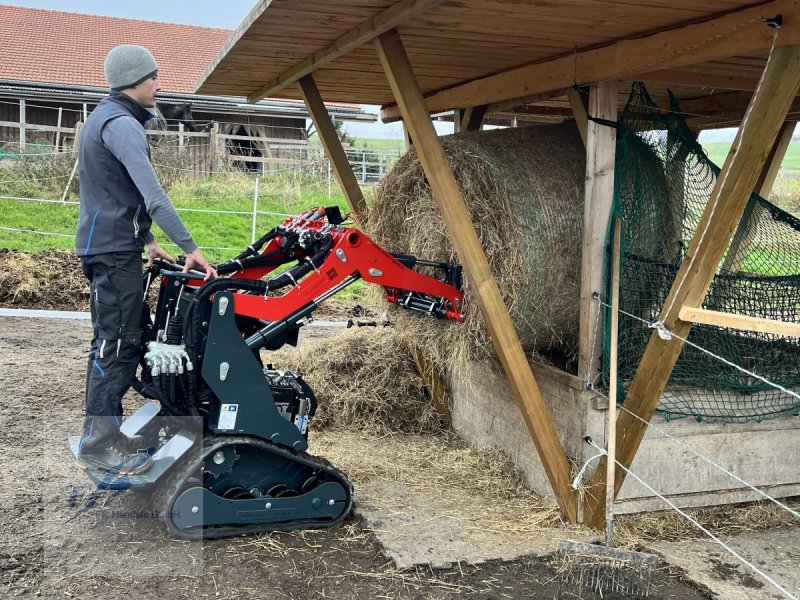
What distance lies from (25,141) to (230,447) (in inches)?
746

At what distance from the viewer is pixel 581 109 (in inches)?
178

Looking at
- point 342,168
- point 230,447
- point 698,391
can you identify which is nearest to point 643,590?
point 698,391

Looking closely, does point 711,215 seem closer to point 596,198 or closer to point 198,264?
point 596,198

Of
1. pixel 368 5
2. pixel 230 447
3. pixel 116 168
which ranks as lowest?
pixel 230 447

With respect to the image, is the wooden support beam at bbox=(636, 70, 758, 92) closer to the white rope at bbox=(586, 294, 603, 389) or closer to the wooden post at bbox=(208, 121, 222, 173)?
the white rope at bbox=(586, 294, 603, 389)

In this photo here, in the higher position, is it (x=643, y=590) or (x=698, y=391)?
(x=698, y=391)

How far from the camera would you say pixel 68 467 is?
16.8 ft

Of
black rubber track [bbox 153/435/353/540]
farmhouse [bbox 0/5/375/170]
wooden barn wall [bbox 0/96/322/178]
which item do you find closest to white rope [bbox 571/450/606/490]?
black rubber track [bbox 153/435/353/540]

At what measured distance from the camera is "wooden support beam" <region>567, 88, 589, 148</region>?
452cm

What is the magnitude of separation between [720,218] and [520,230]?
3.99ft

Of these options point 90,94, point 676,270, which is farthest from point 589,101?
point 90,94

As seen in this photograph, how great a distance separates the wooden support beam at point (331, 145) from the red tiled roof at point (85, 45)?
17.3m

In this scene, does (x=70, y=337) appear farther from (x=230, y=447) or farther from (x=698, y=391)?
(x=698, y=391)

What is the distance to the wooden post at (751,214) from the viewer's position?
211 inches
